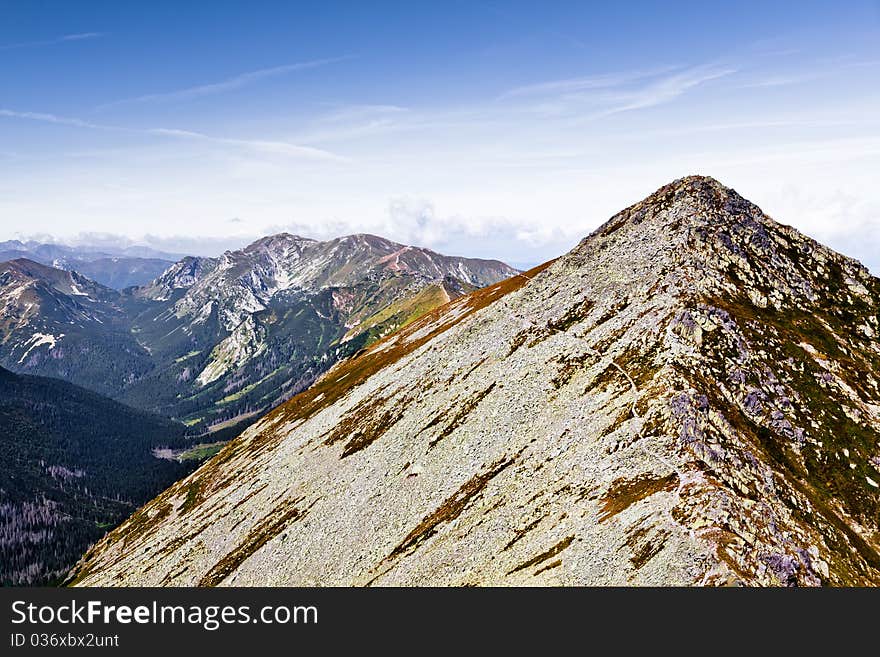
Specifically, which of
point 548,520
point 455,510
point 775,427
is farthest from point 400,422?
point 775,427

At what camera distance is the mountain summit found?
48219 millimetres

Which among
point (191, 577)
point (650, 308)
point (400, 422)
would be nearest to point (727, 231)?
point (650, 308)

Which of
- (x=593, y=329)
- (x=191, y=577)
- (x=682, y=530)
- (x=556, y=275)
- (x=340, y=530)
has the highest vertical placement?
(x=556, y=275)

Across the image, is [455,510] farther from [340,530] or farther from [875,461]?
[875,461]

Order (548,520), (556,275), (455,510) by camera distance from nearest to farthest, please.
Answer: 1. (548,520)
2. (455,510)
3. (556,275)

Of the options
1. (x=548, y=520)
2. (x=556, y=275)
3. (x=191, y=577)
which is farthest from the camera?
(x=556, y=275)

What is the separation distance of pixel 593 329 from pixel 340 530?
52.5 meters

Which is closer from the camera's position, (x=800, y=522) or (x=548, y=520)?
(x=800, y=522)

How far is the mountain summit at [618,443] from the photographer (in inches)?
1898

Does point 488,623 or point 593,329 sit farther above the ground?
point 593,329

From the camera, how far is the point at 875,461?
6003cm

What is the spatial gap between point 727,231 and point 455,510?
252 ft

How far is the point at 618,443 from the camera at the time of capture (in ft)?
195

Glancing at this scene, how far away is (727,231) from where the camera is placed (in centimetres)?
10144
